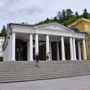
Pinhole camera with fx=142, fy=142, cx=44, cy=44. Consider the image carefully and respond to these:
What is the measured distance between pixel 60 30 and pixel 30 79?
1389cm

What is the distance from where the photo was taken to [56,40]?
29000 millimetres

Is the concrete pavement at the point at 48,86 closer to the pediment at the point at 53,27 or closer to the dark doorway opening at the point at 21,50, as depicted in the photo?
the pediment at the point at 53,27

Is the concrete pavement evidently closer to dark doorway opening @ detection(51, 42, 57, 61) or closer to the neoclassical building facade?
the neoclassical building facade

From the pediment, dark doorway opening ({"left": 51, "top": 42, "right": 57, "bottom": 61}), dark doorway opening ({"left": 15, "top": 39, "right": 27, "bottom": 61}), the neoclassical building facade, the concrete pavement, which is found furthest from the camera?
dark doorway opening ({"left": 51, "top": 42, "right": 57, "bottom": 61})

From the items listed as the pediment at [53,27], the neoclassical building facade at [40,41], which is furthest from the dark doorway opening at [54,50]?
the pediment at [53,27]

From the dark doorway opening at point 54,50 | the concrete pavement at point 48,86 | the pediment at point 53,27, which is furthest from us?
the dark doorway opening at point 54,50

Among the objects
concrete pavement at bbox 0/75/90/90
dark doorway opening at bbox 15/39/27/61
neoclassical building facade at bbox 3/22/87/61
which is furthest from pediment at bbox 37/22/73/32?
concrete pavement at bbox 0/75/90/90

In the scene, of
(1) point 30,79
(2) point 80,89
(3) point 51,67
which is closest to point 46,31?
(3) point 51,67

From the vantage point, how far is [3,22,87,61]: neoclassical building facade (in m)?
21.5

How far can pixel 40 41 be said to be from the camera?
2814cm

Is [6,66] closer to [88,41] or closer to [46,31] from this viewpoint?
[46,31]

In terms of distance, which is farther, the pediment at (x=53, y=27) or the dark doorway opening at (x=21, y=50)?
the dark doorway opening at (x=21, y=50)

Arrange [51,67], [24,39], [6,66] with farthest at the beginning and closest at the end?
[24,39] → [51,67] → [6,66]

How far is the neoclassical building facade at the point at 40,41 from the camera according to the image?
21.5 m
